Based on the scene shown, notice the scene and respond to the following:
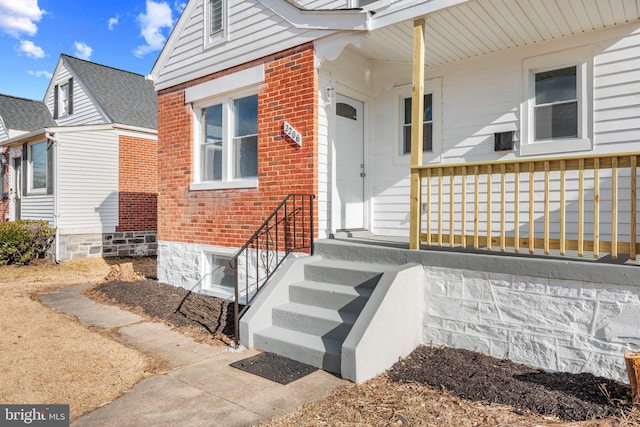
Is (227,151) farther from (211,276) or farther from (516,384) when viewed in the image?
(516,384)

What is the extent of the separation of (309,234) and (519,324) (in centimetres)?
282

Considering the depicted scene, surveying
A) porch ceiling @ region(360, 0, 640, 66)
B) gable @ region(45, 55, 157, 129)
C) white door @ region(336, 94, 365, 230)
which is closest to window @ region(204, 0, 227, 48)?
white door @ region(336, 94, 365, 230)

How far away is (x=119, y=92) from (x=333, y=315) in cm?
1419

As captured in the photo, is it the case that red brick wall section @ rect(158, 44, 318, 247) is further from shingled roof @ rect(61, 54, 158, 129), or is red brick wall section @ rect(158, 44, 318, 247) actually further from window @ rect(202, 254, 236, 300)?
shingled roof @ rect(61, 54, 158, 129)

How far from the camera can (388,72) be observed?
6.66 meters

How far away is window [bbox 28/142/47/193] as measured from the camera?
500 inches

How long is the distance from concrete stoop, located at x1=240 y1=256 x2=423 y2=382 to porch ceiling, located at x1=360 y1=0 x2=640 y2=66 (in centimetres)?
291

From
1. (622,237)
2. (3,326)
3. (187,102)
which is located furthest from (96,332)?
(622,237)

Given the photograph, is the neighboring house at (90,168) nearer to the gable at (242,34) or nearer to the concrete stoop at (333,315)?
the gable at (242,34)

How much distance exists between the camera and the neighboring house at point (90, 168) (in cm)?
1176

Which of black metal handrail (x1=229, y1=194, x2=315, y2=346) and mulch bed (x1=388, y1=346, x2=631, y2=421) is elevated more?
black metal handrail (x1=229, y1=194, x2=315, y2=346)

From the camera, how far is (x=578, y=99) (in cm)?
513

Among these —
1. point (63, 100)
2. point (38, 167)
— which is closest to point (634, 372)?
point (38, 167)

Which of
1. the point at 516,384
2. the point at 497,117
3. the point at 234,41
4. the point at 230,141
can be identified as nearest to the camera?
the point at 516,384
